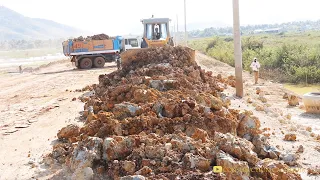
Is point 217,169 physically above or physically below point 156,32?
below

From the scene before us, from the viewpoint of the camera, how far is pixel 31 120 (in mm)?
11281

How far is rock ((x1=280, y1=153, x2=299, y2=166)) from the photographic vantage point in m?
6.87

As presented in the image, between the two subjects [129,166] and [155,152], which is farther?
[155,152]

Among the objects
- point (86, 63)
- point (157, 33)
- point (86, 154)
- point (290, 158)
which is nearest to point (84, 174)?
point (86, 154)

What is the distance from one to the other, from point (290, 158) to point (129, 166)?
308cm

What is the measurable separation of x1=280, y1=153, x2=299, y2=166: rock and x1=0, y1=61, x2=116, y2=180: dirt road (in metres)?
4.44

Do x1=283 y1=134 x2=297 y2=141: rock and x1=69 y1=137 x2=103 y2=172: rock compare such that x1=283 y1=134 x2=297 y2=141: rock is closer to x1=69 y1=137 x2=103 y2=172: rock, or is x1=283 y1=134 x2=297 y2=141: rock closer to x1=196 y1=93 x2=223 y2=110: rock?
x1=196 y1=93 x2=223 y2=110: rock

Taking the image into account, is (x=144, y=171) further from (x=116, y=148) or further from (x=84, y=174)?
(x=84, y=174)

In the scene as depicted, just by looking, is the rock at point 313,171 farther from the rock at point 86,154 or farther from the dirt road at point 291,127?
the rock at point 86,154

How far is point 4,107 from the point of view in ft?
47.1

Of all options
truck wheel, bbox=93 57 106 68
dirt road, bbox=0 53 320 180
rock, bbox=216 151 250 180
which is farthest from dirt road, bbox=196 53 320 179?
truck wheel, bbox=93 57 106 68

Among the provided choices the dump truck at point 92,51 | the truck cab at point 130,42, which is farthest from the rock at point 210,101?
the truck cab at point 130,42

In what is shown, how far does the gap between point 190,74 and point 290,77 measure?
45.9 ft

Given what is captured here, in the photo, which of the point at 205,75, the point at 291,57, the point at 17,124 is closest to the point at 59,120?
the point at 17,124
